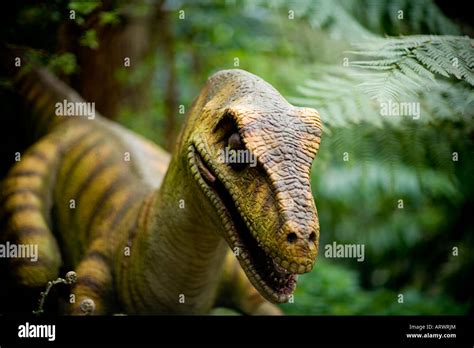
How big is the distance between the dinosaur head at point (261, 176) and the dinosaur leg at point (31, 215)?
0.74m

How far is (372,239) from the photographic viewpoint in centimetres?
370

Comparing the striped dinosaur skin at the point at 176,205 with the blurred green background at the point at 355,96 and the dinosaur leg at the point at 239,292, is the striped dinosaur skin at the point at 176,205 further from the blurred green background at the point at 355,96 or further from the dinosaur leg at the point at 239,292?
the blurred green background at the point at 355,96

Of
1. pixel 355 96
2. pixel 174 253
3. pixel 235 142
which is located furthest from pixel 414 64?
pixel 174 253

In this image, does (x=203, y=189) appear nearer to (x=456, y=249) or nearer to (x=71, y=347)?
(x=71, y=347)

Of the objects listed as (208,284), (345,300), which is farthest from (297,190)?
(345,300)

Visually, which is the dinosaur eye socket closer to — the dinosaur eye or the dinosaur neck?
the dinosaur eye

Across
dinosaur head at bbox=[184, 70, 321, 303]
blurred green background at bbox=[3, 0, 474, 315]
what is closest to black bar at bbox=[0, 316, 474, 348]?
dinosaur head at bbox=[184, 70, 321, 303]

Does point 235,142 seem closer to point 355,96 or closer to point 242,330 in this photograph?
point 355,96

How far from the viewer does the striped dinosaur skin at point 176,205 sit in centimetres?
131

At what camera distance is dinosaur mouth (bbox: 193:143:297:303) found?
1368 millimetres

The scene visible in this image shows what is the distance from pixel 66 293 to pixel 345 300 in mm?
1393

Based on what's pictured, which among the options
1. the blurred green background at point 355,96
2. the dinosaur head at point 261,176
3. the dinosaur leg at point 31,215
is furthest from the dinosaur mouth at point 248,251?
the dinosaur leg at point 31,215

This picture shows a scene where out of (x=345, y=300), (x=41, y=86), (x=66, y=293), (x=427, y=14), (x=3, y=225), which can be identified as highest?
(x=427, y=14)

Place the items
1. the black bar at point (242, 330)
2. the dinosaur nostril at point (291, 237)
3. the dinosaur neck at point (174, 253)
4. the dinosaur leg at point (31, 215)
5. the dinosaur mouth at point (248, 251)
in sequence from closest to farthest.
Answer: the dinosaur nostril at point (291, 237)
the dinosaur mouth at point (248, 251)
the dinosaur neck at point (174, 253)
the black bar at point (242, 330)
the dinosaur leg at point (31, 215)
